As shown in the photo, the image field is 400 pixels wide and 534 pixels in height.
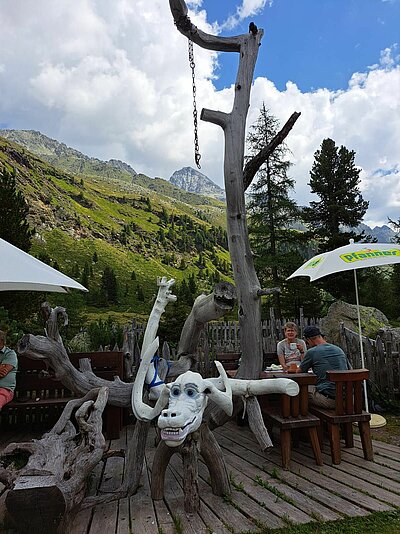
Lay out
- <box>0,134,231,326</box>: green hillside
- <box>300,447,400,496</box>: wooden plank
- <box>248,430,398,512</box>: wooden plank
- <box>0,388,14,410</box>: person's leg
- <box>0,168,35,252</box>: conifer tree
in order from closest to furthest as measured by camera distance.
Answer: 1. <box>248,430,398,512</box>: wooden plank
2. <box>300,447,400,496</box>: wooden plank
3. <box>0,388,14,410</box>: person's leg
4. <box>0,168,35,252</box>: conifer tree
5. <box>0,134,231,326</box>: green hillside

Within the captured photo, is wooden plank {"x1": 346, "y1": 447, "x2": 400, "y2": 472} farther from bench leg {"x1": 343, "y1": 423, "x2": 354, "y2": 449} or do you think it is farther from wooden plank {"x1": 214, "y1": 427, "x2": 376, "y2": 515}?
wooden plank {"x1": 214, "y1": 427, "x2": 376, "y2": 515}

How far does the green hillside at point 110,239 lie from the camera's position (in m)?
45.4

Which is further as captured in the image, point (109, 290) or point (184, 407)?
point (109, 290)

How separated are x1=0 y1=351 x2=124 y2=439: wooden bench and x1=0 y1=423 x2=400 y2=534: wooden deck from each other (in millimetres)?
1142

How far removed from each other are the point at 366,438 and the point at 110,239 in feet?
207

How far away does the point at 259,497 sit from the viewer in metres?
3.47

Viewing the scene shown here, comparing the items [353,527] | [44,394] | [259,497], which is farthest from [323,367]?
[44,394]

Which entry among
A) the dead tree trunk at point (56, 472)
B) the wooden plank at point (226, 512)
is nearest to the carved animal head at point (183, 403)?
the dead tree trunk at point (56, 472)

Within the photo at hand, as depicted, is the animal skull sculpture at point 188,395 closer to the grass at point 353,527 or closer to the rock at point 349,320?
the grass at point 353,527

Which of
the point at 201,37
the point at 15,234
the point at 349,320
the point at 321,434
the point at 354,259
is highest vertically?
the point at 201,37

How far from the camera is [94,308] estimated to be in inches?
1373

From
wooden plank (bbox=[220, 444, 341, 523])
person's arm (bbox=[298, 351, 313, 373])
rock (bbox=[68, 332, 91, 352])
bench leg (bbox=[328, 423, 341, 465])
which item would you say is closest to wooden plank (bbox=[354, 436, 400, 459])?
bench leg (bbox=[328, 423, 341, 465])

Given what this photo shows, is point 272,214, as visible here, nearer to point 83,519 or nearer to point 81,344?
point 81,344

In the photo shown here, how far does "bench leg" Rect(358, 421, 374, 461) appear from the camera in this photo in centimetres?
436
